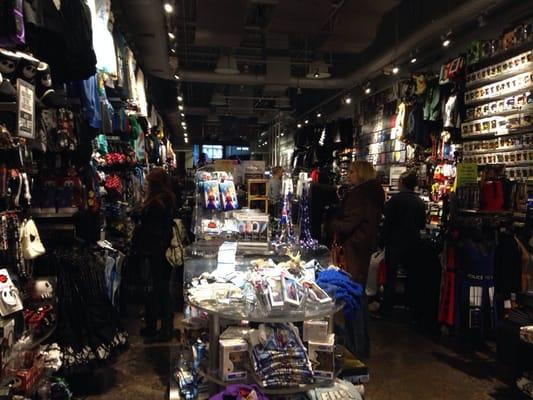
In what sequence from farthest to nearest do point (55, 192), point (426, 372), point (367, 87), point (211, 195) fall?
point (367, 87) < point (426, 372) < point (55, 192) < point (211, 195)

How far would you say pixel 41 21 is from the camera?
2.31 m

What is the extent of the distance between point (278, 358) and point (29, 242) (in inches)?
60.3

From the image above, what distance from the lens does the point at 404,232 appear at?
5.09 m

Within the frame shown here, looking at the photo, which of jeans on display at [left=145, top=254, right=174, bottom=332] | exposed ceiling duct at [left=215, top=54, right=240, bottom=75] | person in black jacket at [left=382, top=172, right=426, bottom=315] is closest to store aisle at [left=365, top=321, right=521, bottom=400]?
person in black jacket at [left=382, top=172, right=426, bottom=315]

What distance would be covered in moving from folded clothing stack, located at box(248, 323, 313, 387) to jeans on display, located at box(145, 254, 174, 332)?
2.42m

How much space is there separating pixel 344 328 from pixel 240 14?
14.6 feet

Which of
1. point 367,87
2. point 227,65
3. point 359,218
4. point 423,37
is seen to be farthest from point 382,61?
point 359,218

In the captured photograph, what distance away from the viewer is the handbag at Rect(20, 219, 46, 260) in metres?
2.60

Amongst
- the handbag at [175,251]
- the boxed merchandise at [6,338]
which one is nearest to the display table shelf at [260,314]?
the boxed merchandise at [6,338]

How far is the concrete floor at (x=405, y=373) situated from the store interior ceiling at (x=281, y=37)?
350 centimetres

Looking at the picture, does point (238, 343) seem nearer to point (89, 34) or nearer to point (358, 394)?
point (358, 394)

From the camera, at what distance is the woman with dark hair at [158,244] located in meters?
4.40

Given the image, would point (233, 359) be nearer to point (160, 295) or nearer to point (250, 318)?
point (250, 318)

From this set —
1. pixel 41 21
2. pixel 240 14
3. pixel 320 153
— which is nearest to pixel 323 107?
pixel 320 153
